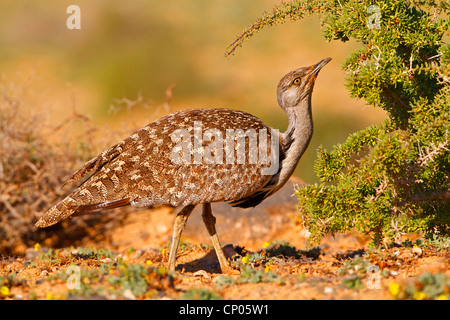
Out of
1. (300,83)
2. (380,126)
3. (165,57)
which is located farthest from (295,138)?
(165,57)

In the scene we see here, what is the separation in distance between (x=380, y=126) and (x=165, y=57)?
14931 mm

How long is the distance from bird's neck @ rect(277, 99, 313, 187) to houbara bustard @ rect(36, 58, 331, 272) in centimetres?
1

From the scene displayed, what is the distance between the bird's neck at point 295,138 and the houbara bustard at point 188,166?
1 centimetres

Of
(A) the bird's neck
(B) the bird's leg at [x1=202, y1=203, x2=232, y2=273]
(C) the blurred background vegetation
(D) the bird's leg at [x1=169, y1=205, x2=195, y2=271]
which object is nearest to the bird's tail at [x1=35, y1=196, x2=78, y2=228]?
(D) the bird's leg at [x1=169, y1=205, x2=195, y2=271]

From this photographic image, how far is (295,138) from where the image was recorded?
230 inches

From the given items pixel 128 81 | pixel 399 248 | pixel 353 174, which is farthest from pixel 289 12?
pixel 128 81

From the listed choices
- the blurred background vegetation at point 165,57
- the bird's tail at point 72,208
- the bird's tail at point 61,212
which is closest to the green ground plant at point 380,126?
the bird's tail at point 72,208

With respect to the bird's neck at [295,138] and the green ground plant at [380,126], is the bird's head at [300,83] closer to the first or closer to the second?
the bird's neck at [295,138]

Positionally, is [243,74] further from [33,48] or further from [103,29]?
[33,48]

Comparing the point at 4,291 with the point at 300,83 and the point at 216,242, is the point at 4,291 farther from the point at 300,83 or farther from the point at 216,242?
the point at 300,83

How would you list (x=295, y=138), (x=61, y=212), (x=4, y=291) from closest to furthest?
(x=4, y=291) < (x=61, y=212) < (x=295, y=138)
